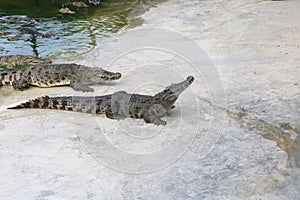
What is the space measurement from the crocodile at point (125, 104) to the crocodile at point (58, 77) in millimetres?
1048

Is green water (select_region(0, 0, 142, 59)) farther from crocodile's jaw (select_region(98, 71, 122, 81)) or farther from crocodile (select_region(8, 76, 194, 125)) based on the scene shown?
crocodile (select_region(8, 76, 194, 125))

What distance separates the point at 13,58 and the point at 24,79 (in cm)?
126

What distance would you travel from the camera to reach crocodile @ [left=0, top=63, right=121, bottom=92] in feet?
19.5

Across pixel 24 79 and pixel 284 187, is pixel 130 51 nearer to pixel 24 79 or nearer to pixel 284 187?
pixel 24 79

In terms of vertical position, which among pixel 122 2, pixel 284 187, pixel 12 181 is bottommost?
pixel 122 2

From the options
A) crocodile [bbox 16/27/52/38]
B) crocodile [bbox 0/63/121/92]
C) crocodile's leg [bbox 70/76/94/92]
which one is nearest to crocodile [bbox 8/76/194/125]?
crocodile's leg [bbox 70/76/94/92]

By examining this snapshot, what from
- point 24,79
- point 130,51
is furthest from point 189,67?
point 24,79

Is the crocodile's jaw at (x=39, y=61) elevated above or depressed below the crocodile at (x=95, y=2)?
above

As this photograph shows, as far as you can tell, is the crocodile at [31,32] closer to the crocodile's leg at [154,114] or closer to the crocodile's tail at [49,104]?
the crocodile's tail at [49,104]

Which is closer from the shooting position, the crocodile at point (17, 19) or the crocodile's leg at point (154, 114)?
the crocodile's leg at point (154, 114)

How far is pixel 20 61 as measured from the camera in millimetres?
7289

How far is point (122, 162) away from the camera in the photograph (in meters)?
3.54

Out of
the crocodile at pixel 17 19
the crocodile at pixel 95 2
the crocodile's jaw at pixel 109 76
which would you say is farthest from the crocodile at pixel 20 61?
the crocodile at pixel 95 2

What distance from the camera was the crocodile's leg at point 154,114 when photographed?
4.44 metres
